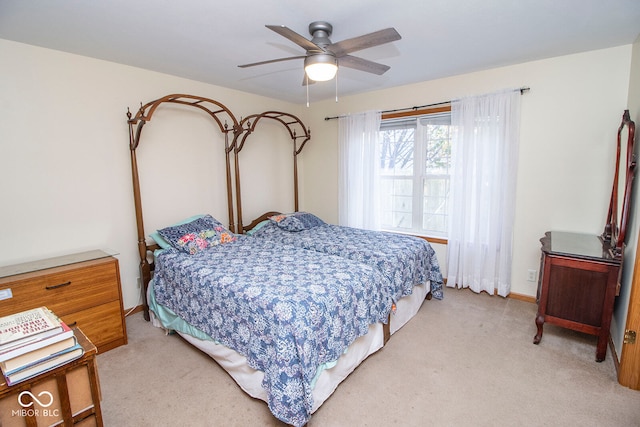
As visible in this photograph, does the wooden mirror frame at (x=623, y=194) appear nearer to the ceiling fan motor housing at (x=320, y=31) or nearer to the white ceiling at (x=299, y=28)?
the white ceiling at (x=299, y=28)

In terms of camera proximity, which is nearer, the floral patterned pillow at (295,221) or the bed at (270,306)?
the bed at (270,306)

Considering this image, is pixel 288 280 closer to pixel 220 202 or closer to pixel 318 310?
pixel 318 310

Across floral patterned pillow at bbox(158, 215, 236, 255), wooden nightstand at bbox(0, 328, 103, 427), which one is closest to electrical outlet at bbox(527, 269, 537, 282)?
floral patterned pillow at bbox(158, 215, 236, 255)

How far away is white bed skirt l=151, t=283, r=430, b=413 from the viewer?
5.84 ft

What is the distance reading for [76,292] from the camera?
217 centimetres

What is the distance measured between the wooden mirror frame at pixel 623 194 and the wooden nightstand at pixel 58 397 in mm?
3129

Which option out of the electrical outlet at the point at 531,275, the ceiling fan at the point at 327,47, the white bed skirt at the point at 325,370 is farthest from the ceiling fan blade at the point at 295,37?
the electrical outlet at the point at 531,275

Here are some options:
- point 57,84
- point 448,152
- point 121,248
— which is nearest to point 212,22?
point 57,84

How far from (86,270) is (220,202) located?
1.63 m

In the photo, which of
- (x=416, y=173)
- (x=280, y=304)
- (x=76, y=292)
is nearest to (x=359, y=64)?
(x=280, y=304)

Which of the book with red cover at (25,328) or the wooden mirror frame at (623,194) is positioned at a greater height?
the wooden mirror frame at (623,194)

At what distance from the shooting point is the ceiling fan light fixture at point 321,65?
6.13ft

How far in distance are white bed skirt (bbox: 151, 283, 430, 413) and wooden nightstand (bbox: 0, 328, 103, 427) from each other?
787mm

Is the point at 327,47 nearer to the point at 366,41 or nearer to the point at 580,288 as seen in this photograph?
the point at 366,41
